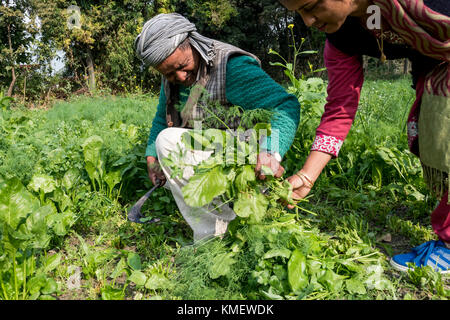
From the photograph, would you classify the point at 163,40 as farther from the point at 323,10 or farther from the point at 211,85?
the point at 323,10

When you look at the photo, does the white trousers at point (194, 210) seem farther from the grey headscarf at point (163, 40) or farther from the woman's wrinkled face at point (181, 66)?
the grey headscarf at point (163, 40)

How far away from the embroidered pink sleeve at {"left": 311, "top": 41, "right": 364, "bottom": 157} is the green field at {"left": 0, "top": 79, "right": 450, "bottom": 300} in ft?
1.21

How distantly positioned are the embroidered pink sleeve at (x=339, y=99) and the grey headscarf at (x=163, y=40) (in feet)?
2.19

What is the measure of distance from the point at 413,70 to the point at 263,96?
71cm

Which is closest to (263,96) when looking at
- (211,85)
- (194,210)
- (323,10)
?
(211,85)

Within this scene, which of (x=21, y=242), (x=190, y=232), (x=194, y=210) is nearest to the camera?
(x=21, y=242)

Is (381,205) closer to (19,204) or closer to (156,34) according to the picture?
(156,34)

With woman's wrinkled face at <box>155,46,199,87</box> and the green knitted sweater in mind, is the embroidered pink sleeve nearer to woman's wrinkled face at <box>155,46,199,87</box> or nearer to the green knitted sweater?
the green knitted sweater

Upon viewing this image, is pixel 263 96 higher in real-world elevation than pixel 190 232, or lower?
higher

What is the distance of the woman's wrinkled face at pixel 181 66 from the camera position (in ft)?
6.35

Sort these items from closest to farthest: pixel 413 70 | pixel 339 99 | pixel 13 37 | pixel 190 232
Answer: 1. pixel 413 70
2. pixel 339 99
3. pixel 190 232
4. pixel 13 37

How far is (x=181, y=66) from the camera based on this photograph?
6.48 ft

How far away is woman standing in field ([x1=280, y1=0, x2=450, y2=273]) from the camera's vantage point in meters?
1.37
